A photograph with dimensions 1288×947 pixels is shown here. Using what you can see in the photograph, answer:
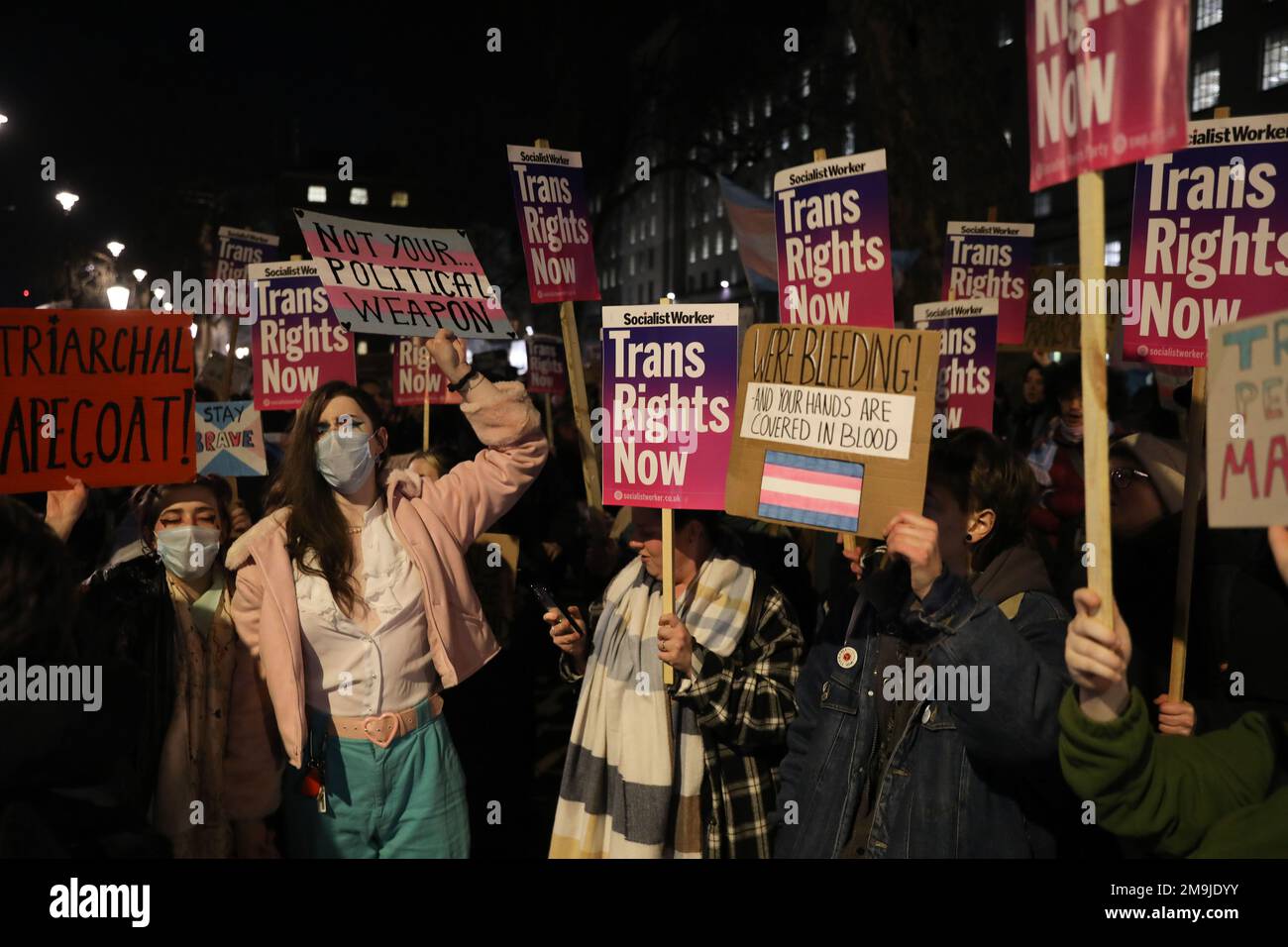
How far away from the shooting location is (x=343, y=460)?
3965 mm

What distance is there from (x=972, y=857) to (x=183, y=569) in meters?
2.76

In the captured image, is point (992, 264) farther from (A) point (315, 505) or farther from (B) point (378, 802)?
(B) point (378, 802)

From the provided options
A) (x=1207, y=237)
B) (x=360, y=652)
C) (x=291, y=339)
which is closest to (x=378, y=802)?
(x=360, y=652)

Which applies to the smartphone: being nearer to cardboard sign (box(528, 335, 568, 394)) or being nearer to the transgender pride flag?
the transgender pride flag

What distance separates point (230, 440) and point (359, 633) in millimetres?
2878

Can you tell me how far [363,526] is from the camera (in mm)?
4000

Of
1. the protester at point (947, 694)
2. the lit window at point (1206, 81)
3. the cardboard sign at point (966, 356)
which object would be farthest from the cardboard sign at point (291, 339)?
the lit window at point (1206, 81)

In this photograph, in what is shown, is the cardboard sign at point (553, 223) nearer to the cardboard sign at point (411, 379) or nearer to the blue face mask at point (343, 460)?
the blue face mask at point (343, 460)

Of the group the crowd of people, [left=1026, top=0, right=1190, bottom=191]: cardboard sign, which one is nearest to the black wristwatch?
the crowd of people

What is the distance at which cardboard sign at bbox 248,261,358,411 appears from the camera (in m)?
6.95

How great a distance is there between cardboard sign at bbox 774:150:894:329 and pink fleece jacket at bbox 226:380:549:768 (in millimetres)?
1309

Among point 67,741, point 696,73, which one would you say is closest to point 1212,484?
point 67,741

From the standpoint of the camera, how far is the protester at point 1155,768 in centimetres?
245
